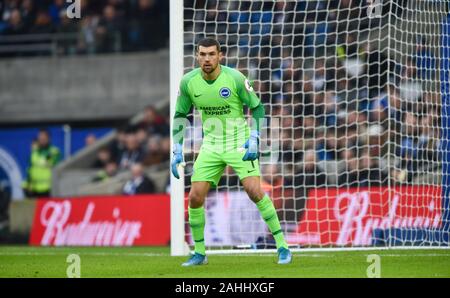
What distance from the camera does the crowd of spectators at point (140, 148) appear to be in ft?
73.4

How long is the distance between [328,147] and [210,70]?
5412mm

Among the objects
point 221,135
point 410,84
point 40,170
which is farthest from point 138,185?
point 221,135

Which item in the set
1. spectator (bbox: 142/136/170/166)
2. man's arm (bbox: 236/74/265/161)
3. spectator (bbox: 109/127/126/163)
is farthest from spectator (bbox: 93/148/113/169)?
man's arm (bbox: 236/74/265/161)

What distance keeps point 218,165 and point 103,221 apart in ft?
25.0

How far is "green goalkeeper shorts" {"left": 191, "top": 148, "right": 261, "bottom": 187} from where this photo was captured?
11.3 metres

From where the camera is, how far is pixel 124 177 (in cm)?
2194

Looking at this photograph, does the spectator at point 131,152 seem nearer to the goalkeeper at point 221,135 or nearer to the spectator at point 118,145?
the spectator at point 118,145

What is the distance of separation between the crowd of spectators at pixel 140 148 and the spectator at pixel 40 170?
1.11 m

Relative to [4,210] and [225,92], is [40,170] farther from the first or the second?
[225,92]

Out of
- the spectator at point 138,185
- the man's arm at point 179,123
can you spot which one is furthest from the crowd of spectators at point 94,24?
the man's arm at point 179,123

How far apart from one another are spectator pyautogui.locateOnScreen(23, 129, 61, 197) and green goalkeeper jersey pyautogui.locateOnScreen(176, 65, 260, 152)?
12188mm

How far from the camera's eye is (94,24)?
85.0 ft
